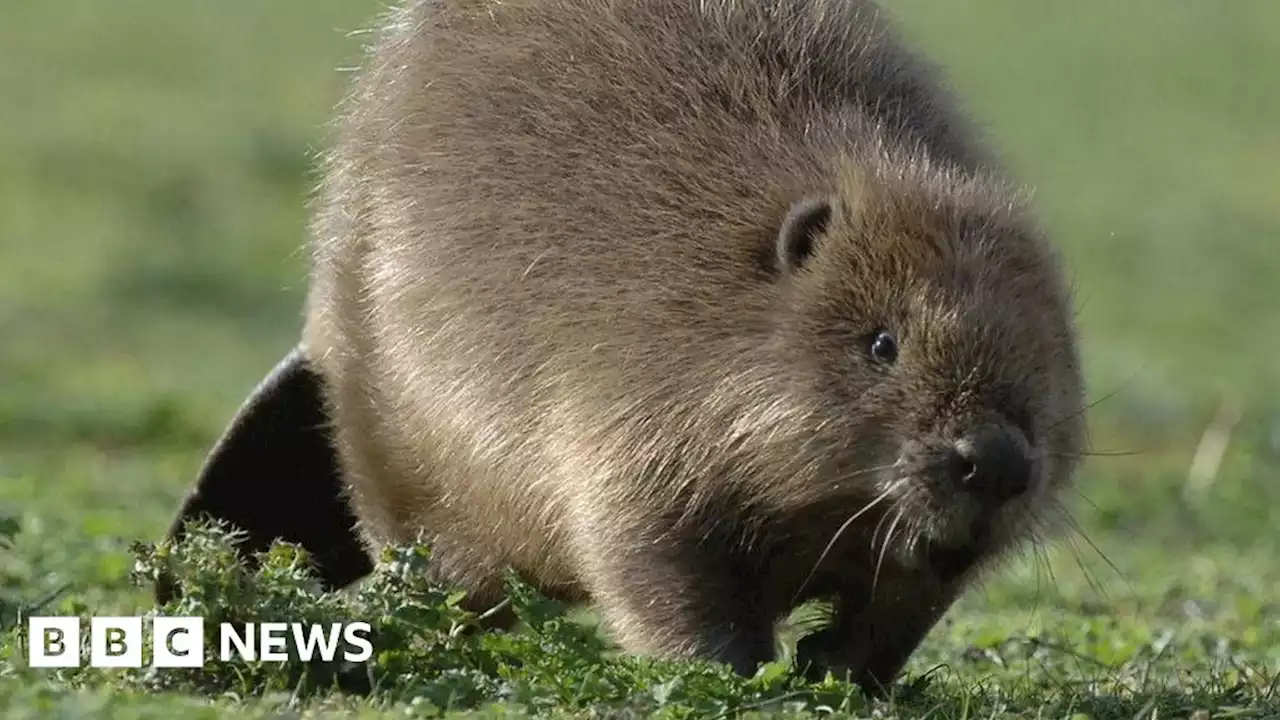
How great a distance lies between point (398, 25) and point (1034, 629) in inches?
112

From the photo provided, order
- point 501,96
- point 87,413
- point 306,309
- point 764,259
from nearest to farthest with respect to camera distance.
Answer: point 764,259, point 501,96, point 306,309, point 87,413

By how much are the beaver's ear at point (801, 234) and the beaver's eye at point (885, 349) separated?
1.12 feet

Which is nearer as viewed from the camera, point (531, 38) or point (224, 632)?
point (224, 632)

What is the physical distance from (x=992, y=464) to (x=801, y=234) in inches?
33.7

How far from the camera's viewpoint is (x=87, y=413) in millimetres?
13133

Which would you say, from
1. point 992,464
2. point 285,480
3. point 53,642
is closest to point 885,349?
point 992,464

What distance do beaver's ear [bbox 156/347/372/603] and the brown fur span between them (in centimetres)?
34

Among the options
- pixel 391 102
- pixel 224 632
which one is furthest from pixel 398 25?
pixel 224 632

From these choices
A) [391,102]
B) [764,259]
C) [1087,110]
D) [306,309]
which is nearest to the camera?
[764,259]

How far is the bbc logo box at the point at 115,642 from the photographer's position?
549 cm

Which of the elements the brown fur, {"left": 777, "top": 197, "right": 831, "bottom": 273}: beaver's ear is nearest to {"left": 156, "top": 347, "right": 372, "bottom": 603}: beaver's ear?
the brown fur

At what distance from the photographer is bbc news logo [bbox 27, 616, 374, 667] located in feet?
18.0

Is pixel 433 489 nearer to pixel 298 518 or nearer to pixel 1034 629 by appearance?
pixel 298 518

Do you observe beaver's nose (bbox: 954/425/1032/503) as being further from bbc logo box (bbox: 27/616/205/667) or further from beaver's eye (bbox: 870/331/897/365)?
bbc logo box (bbox: 27/616/205/667)
